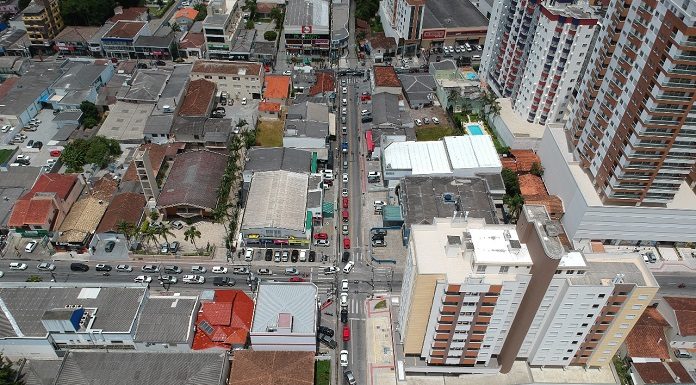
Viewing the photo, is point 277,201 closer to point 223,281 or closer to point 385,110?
point 223,281

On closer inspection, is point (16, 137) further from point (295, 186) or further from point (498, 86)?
point (498, 86)

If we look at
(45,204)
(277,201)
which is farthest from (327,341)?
(45,204)

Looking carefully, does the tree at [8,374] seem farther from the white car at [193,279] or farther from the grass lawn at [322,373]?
the grass lawn at [322,373]

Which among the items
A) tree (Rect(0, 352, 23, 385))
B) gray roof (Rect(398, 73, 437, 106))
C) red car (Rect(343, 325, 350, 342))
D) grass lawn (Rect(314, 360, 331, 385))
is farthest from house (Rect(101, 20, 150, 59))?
grass lawn (Rect(314, 360, 331, 385))

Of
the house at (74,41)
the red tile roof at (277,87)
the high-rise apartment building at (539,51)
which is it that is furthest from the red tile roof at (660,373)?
the house at (74,41)

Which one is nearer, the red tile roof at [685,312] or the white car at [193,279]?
the red tile roof at [685,312]

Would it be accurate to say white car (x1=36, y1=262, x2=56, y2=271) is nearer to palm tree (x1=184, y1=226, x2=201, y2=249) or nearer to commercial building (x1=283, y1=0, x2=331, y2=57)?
palm tree (x1=184, y1=226, x2=201, y2=249)
